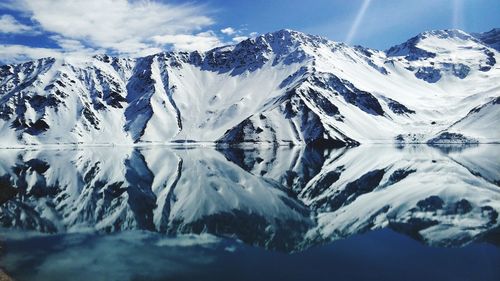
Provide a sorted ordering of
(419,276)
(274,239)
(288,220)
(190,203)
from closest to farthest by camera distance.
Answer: (419,276) < (274,239) < (288,220) < (190,203)

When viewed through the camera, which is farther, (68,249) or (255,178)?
(255,178)

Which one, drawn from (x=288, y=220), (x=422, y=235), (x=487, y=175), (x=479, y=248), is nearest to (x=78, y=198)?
(x=288, y=220)

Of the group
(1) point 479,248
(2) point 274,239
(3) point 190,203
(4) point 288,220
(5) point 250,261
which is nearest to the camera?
(5) point 250,261

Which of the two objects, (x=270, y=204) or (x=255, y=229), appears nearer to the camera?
(x=255, y=229)

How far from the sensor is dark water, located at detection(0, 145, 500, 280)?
4116 centimetres

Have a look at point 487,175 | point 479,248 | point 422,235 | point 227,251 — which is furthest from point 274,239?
point 487,175

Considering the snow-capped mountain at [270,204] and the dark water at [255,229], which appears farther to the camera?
the snow-capped mountain at [270,204]

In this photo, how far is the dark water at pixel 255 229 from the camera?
41156 millimetres

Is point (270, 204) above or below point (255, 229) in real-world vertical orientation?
above

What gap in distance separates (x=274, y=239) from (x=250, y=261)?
8444mm

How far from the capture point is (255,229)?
184 ft

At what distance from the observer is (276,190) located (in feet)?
285

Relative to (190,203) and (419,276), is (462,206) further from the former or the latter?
(190,203)

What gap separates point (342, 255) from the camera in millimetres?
45281
